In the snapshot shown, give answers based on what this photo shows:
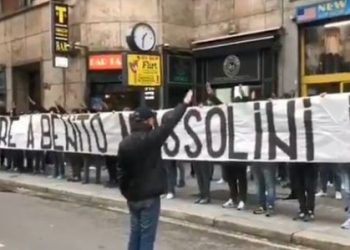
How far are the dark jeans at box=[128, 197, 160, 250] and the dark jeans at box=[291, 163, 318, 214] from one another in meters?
3.73

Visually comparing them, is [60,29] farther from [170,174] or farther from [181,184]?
[170,174]

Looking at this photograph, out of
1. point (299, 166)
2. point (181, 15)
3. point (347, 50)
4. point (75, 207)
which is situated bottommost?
point (75, 207)

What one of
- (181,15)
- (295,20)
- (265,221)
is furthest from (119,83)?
(265,221)

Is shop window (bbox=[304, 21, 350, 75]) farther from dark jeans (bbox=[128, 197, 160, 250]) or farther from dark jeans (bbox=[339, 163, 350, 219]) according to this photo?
dark jeans (bbox=[128, 197, 160, 250])

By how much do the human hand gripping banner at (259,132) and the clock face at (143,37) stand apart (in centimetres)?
210

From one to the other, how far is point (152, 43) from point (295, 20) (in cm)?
411

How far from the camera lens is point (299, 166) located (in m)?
9.34

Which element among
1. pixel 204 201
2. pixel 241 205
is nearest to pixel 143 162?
pixel 241 205

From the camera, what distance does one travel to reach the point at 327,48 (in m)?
16.1

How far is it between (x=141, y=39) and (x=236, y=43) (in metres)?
4.08

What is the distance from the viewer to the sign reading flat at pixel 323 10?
49.9 feet

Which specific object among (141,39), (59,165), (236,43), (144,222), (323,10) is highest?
(323,10)

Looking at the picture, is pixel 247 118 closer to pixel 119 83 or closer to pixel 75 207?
pixel 75 207

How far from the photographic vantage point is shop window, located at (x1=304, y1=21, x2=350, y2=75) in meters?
15.6
